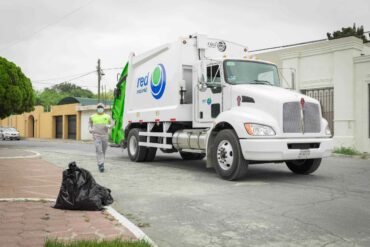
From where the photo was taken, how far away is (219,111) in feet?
32.9

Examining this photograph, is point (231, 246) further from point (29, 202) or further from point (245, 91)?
point (245, 91)

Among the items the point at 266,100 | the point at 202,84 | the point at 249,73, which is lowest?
the point at 266,100

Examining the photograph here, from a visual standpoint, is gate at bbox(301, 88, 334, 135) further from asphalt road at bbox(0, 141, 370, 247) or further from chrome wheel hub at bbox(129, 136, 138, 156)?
chrome wheel hub at bbox(129, 136, 138, 156)

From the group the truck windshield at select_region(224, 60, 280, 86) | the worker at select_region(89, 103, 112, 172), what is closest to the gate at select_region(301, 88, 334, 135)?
the truck windshield at select_region(224, 60, 280, 86)

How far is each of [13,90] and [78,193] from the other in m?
23.0

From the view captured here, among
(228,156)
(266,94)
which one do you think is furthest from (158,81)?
(266,94)

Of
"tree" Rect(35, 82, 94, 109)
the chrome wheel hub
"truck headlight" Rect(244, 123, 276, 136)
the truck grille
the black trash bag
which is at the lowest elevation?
the black trash bag

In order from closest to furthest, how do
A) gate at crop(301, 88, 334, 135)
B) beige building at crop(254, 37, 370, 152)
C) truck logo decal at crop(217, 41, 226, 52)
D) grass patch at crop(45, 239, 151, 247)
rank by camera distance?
1. grass patch at crop(45, 239, 151, 247)
2. truck logo decal at crop(217, 41, 226, 52)
3. beige building at crop(254, 37, 370, 152)
4. gate at crop(301, 88, 334, 135)

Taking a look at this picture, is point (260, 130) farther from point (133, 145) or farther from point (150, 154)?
point (133, 145)

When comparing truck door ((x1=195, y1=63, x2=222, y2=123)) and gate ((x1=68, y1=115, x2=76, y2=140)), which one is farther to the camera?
gate ((x1=68, y1=115, x2=76, y2=140))

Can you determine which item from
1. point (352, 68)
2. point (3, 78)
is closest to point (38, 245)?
point (352, 68)

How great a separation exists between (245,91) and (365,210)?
12.9 ft

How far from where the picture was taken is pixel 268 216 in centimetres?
Answer: 581

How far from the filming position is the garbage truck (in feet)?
28.6
